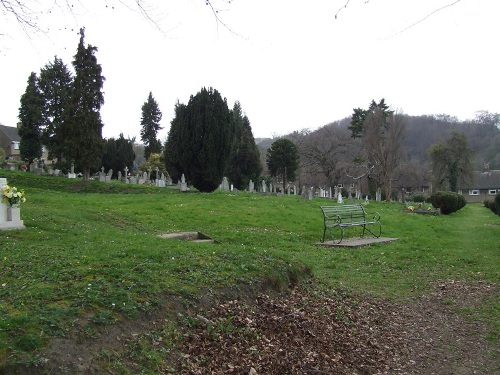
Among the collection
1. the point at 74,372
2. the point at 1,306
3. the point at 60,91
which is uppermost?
the point at 60,91

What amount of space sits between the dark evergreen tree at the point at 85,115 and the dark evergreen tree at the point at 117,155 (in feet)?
41.2

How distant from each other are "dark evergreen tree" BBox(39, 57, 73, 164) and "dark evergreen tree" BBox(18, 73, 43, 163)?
2.10 feet

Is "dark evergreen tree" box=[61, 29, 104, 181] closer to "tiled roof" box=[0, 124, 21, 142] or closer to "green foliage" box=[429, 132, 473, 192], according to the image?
"green foliage" box=[429, 132, 473, 192]

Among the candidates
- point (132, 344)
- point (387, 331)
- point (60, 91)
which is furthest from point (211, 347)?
point (60, 91)

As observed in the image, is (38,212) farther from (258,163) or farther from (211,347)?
(258,163)

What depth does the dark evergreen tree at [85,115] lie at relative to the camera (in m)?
32.6

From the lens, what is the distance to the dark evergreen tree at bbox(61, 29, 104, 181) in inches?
1283

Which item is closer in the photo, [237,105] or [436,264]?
[436,264]

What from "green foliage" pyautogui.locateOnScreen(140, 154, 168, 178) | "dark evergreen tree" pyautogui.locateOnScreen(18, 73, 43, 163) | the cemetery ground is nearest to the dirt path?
→ the cemetery ground

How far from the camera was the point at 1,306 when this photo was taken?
3957mm

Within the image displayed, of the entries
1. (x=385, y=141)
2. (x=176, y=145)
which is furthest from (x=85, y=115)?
(x=385, y=141)

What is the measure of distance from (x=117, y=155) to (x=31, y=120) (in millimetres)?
8859

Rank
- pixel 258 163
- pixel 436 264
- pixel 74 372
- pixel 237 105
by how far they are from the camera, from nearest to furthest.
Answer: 1. pixel 74 372
2. pixel 436 264
3. pixel 258 163
4. pixel 237 105

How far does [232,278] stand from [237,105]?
51.5 m
